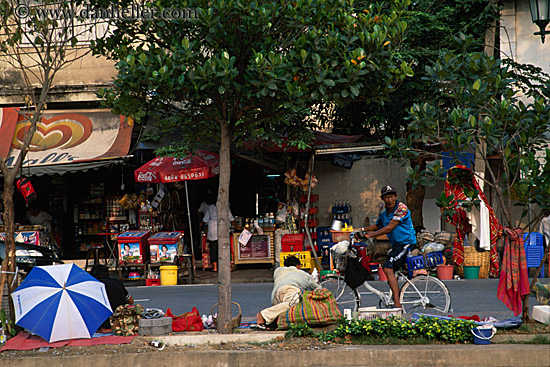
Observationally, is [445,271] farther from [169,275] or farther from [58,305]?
[58,305]

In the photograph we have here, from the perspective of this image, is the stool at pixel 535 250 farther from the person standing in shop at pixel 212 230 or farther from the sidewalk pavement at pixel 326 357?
the sidewalk pavement at pixel 326 357

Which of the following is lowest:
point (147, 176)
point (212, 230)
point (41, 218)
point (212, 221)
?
point (212, 230)

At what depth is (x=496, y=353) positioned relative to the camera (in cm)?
693

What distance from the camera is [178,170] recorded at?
49.8ft

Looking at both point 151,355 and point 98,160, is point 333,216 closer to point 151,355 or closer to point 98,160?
point 98,160

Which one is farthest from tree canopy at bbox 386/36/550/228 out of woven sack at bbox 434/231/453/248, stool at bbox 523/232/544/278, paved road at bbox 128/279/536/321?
woven sack at bbox 434/231/453/248

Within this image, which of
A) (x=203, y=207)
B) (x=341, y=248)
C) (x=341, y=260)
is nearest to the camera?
(x=341, y=248)

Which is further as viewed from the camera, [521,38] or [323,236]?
[323,236]

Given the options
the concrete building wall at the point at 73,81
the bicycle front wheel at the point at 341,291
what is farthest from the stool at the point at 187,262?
the bicycle front wheel at the point at 341,291

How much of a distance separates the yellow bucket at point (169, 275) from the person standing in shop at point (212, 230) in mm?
1729

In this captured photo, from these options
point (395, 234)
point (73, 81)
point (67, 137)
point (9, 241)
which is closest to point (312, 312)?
point (395, 234)

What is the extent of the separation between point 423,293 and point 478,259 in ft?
19.2

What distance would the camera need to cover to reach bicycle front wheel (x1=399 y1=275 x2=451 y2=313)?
9.03 metres

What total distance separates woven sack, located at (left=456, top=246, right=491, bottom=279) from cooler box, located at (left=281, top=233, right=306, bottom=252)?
151 inches
